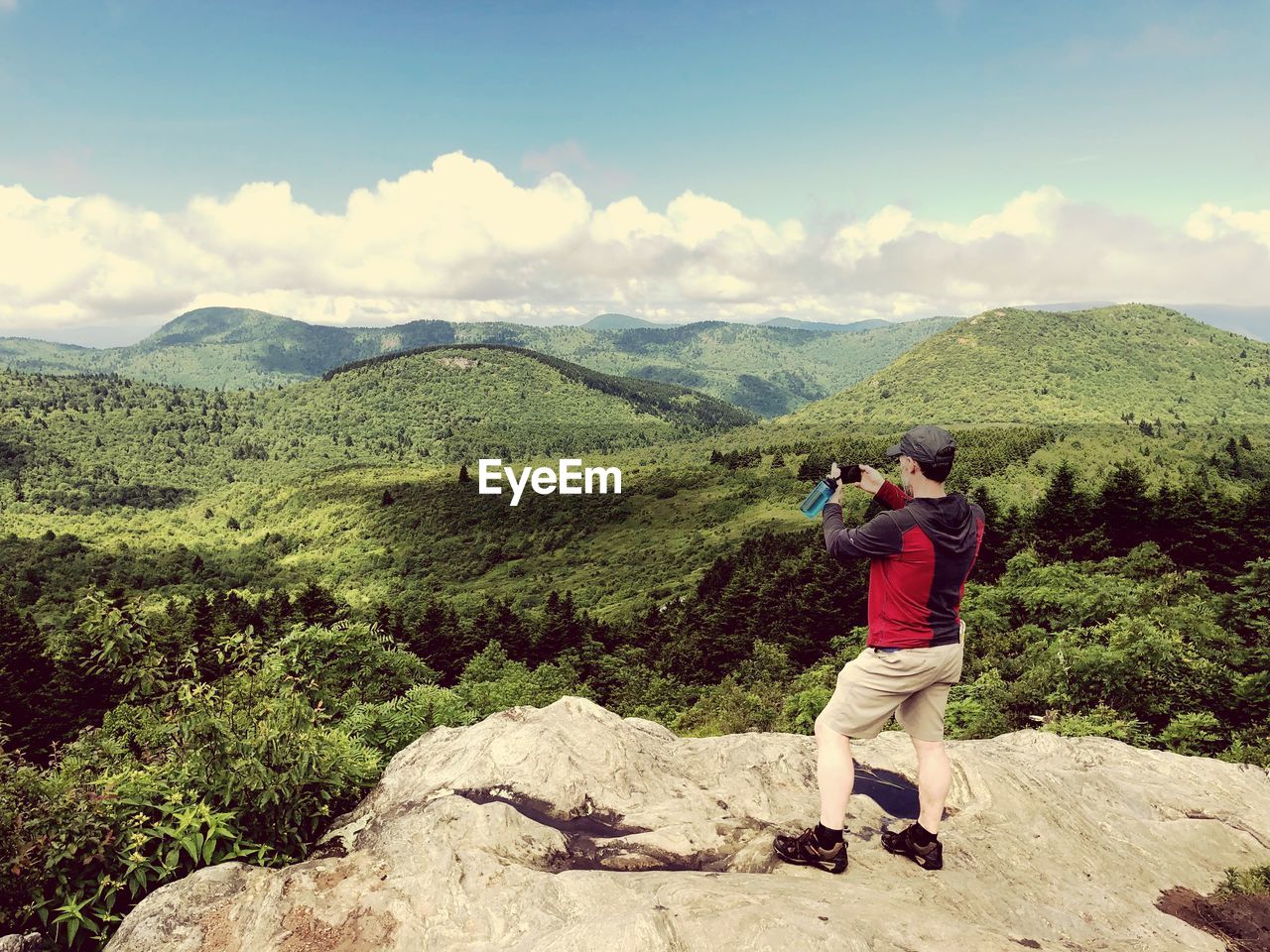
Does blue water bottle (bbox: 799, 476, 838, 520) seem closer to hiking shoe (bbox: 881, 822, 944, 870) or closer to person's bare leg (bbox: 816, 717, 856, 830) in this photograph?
person's bare leg (bbox: 816, 717, 856, 830)

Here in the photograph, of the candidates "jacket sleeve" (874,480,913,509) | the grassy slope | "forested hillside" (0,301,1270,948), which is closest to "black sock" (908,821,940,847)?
"jacket sleeve" (874,480,913,509)

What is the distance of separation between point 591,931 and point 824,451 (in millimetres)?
165811

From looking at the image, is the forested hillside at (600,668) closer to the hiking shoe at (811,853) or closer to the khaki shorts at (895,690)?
the hiking shoe at (811,853)

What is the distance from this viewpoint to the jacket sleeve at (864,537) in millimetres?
5855

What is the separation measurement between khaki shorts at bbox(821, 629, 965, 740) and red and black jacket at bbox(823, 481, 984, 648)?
0.15 meters

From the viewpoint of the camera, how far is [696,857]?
7211mm

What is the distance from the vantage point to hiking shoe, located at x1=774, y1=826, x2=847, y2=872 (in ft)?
21.1

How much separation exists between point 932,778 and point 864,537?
2.74 meters

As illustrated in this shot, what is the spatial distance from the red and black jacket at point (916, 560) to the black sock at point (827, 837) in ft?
6.54

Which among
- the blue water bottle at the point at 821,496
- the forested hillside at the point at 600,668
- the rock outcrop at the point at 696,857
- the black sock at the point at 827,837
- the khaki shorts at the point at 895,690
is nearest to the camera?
the rock outcrop at the point at 696,857

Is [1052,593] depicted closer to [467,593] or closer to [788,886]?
[788,886]

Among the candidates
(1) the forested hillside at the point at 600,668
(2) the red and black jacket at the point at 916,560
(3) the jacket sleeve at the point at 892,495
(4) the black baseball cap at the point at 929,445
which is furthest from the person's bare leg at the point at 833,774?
(1) the forested hillside at the point at 600,668

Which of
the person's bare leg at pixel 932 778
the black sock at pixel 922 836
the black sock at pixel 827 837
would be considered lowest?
the black sock at pixel 922 836

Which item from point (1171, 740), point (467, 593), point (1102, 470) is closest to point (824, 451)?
point (1102, 470)
